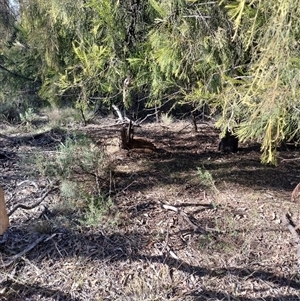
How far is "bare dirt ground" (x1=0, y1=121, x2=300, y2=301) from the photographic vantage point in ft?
10.2

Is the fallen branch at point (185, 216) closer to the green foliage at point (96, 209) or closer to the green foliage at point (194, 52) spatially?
the green foliage at point (96, 209)

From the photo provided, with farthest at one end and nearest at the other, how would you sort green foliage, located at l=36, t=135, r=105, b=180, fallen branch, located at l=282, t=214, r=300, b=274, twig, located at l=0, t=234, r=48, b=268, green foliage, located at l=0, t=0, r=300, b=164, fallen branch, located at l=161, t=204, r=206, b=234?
green foliage, located at l=36, t=135, r=105, b=180, fallen branch, located at l=161, t=204, r=206, b=234, fallen branch, located at l=282, t=214, r=300, b=274, twig, located at l=0, t=234, r=48, b=268, green foliage, located at l=0, t=0, r=300, b=164

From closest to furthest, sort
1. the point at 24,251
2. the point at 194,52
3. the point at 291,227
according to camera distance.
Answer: the point at 24,251, the point at 291,227, the point at 194,52

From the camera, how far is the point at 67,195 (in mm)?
4020

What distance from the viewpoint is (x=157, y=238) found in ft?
11.8

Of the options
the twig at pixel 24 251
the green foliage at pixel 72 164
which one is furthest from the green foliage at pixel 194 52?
the twig at pixel 24 251

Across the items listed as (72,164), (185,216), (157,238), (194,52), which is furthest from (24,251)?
(194,52)

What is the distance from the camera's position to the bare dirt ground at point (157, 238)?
3123 mm

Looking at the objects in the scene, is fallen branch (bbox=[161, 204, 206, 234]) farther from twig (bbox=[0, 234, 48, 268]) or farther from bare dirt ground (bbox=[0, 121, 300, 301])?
twig (bbox=[0, 234, 48, 268])

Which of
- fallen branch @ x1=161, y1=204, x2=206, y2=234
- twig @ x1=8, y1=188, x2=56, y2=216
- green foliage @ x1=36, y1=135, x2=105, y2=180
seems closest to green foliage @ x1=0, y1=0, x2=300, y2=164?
green foliage @ x1=36, y1=135, x2=105, y2=180

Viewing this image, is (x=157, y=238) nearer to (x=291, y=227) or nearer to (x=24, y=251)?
(x=24, y=251)

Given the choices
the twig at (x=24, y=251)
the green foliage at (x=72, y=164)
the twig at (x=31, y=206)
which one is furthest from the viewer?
the green foliage at (x=72, y=164)

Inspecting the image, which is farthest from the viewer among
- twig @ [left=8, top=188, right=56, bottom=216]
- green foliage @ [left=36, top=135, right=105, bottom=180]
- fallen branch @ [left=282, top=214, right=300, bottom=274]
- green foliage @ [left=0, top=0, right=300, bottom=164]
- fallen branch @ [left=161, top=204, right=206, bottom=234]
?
green foliage @ [left=36, top=135, right=105, bottom=180]

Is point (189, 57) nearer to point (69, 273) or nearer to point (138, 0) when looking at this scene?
point (138, 0)
